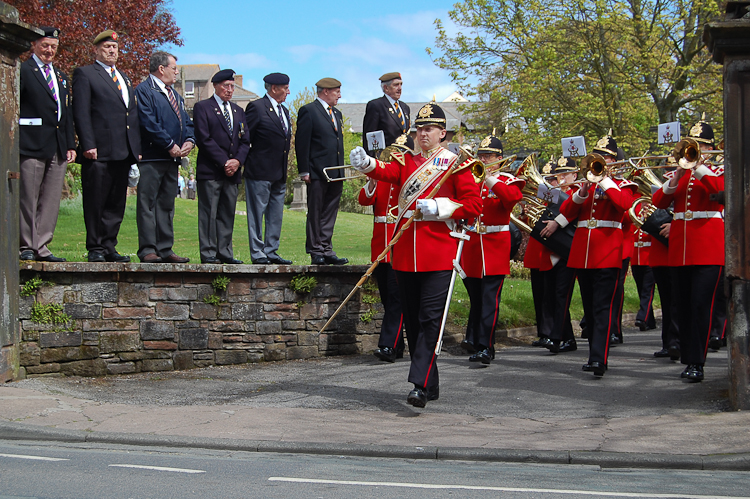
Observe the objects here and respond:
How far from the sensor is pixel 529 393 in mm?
8406

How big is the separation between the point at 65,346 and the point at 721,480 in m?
6.59

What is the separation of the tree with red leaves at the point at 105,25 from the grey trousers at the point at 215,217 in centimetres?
1412

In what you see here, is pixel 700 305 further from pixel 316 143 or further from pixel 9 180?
pixel 9 180

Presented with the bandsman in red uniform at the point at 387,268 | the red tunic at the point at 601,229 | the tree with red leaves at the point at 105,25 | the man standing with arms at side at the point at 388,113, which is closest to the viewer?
the red tunic at the point at 601,229

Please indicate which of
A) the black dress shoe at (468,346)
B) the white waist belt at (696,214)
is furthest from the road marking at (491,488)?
the black dress shoe at (468,346)

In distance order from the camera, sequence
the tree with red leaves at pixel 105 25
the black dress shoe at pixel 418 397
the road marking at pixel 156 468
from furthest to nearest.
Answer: the tree with red leaves at pixel 105 25 < the black dress shoe at pixel 418 397 < the road marking at pixel 156 468

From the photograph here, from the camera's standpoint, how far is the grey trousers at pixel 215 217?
10.4 m

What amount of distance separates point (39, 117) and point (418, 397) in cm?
503

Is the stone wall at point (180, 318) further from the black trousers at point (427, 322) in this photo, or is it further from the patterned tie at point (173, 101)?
the black trousers at point (427, 322)

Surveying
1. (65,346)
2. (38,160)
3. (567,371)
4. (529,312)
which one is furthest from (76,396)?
(529,312)

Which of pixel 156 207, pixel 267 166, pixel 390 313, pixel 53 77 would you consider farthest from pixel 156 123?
pixel 390 313

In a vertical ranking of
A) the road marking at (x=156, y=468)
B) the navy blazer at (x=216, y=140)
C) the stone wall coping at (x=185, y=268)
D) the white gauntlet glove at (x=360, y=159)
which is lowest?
the road marking at (x=156, y=468)

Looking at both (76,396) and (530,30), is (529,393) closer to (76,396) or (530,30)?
(76,396)

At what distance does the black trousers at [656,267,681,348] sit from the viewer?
33.7 feet
